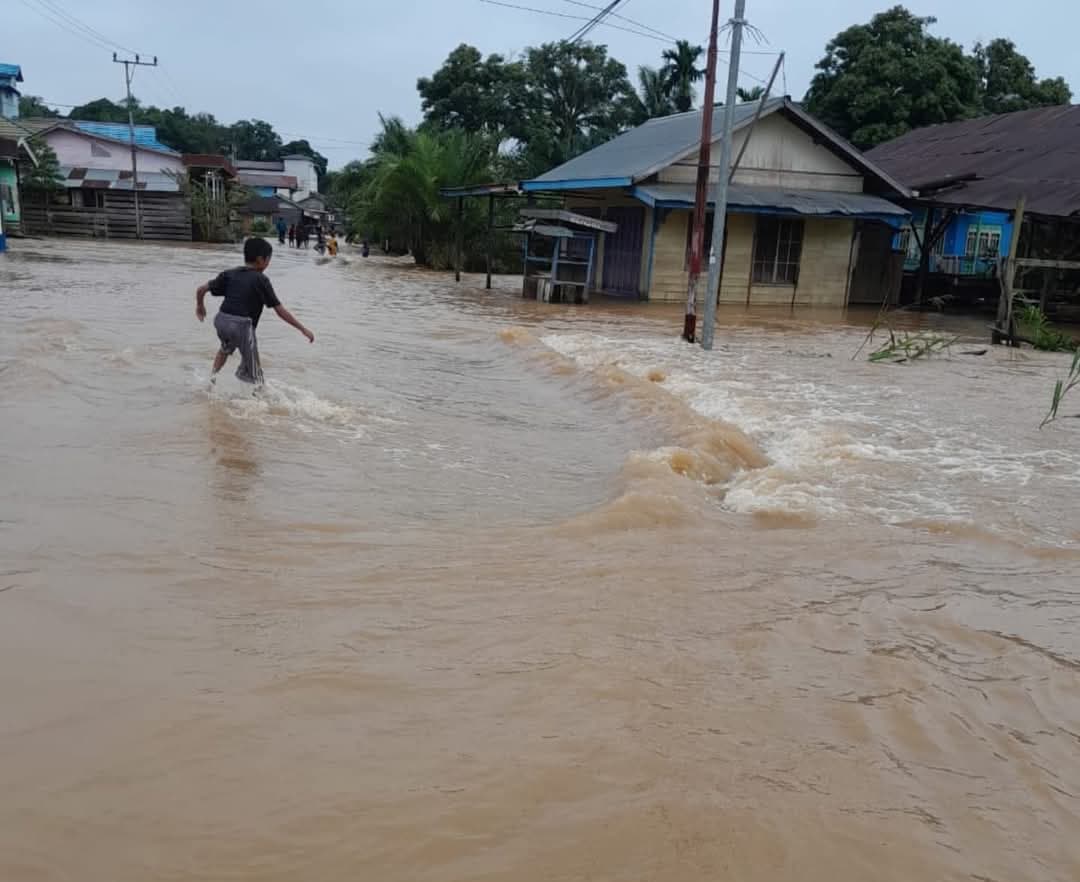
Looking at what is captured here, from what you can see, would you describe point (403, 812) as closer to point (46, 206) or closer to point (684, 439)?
point (684, 439)

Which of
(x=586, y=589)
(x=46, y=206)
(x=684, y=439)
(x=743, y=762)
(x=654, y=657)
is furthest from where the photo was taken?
(x=46, y=206)

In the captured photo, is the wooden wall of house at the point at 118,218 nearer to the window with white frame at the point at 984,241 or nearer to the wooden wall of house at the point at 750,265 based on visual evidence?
the wooden wall of house at the point at 750,265

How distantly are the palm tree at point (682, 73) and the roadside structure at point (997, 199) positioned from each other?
1346 centimetres

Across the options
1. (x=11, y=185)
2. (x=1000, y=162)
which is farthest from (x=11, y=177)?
(x=1000, y=162)

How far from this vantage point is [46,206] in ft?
122

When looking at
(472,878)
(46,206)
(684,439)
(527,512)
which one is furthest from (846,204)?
(46,206)

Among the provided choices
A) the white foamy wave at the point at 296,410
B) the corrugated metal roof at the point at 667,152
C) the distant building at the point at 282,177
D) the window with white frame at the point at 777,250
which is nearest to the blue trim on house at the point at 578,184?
the corrugated metal roof at the point at 667,152

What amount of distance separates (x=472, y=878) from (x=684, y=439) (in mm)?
5403

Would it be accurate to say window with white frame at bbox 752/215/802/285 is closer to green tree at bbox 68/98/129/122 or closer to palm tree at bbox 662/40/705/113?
palm tree at bbox 662/40/705/113

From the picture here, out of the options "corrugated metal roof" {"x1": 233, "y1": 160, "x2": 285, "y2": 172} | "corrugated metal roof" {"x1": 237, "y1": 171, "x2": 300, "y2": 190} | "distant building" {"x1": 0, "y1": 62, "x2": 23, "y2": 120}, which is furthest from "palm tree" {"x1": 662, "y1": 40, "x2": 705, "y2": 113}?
"corrugated metal roof" {"x1": 233, "y1": 160, "x2": 285, "y2": 172}

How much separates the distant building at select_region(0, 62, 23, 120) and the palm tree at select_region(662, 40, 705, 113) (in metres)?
28.6

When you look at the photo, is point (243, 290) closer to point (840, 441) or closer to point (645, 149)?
point (840, 441)

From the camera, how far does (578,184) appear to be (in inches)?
829

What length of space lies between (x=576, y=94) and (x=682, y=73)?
213 inches
